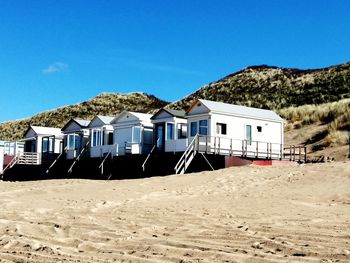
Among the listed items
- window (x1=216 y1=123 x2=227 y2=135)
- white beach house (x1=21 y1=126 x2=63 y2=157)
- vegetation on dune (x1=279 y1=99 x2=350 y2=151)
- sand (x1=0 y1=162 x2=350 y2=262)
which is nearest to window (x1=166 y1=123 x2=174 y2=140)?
window (x1=216 y1=123 x2=227 y2=135)

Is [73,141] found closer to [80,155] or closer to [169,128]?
[80,155]

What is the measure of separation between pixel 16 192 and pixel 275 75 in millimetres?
74327

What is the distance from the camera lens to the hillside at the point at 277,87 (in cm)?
6850

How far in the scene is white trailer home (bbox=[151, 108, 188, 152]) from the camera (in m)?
33.2

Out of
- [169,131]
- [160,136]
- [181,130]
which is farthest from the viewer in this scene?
[160,136]

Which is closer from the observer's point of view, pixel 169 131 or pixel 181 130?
pixel 181 130

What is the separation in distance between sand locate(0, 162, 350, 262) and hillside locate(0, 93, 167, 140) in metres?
76.1

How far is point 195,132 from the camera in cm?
3209

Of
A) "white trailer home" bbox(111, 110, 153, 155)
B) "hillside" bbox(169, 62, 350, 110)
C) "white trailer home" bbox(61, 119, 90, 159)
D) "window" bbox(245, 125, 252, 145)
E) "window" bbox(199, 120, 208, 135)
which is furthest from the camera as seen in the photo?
"hillside" bbox(169, 62, 350, 110)

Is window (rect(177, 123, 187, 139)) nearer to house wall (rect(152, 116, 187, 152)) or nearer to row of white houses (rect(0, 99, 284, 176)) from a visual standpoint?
row of white houses (rect(0, 99, 284, 176))

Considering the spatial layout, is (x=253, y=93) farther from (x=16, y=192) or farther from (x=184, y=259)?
(x=184, y=259)

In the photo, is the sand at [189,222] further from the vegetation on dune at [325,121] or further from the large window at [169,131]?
the vegetation on dune at [325,121]

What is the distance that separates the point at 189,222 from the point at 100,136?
2790cm

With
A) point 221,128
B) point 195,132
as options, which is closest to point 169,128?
point 195,132
